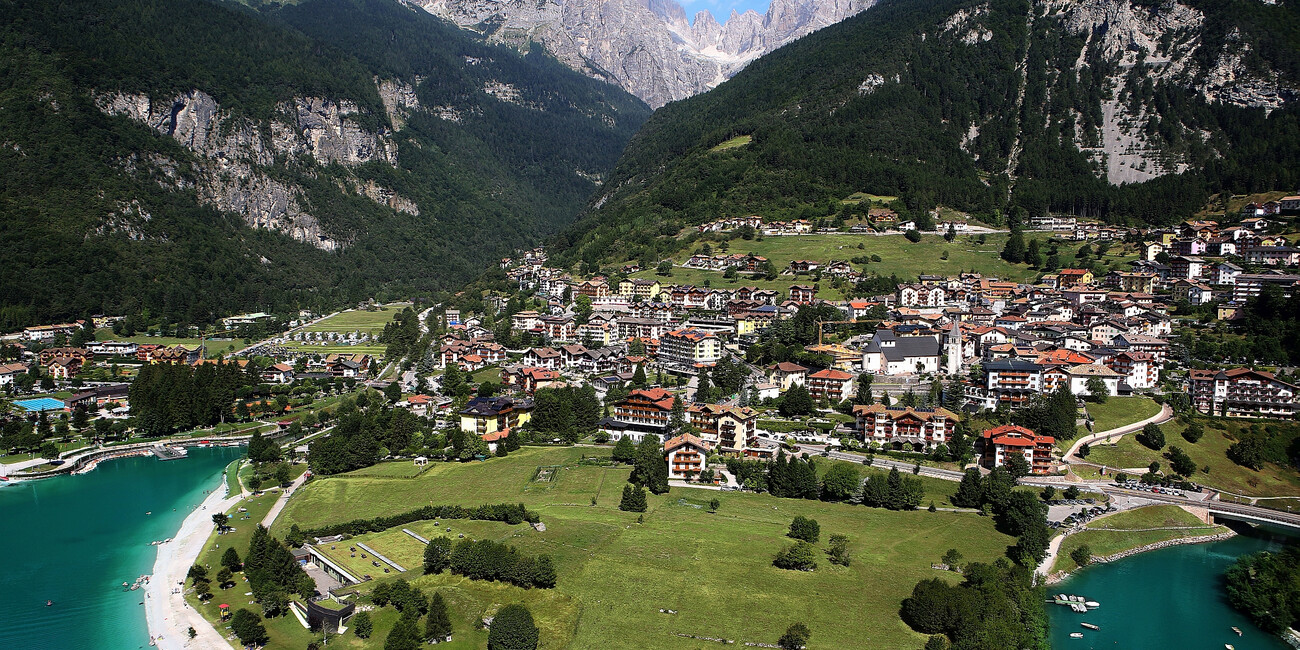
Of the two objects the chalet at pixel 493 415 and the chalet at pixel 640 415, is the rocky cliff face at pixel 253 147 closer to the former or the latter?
the chalet at pixel 493 415

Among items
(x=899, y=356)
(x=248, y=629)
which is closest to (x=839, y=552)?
(x=248, y=629)

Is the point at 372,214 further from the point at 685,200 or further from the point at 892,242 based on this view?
the point at 892,242

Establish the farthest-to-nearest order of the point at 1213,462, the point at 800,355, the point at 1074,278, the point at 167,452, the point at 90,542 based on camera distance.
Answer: the point at 1074,278, the point at 800,355, the point at 167,452, the point at 1213,462, the point at 90,542

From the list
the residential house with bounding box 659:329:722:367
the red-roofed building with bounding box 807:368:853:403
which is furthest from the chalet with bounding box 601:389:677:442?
the residential house with bounding box 659:329:722:367

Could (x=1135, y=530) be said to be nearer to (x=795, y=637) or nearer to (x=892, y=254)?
(x=795, y=637)

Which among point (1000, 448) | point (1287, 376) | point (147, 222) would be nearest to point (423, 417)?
point (1000, 448)

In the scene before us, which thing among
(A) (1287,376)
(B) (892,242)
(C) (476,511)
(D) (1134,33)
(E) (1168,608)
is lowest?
(E) (1168,608)

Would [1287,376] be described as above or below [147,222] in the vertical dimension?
below
